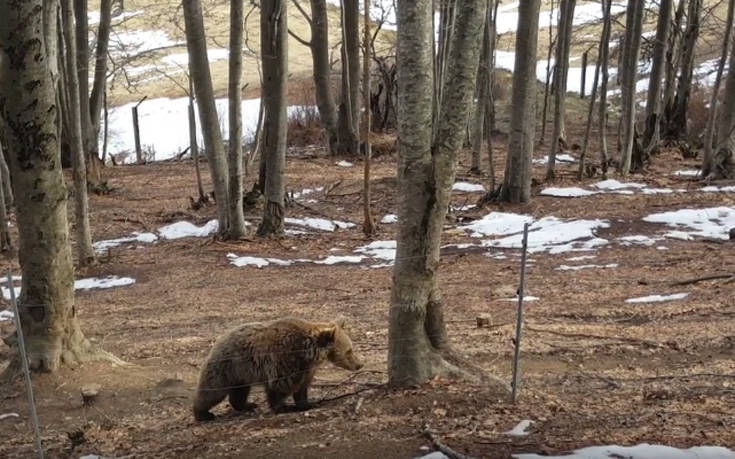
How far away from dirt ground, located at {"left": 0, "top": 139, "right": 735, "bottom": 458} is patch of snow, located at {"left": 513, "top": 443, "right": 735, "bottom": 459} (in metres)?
0.11

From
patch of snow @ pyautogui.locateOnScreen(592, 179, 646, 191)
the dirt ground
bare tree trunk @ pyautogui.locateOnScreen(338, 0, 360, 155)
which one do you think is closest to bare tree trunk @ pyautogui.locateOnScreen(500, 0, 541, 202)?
the dirt ground

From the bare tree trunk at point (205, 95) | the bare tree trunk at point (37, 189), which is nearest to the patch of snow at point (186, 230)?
the bare tree trunk at point (205, 95)

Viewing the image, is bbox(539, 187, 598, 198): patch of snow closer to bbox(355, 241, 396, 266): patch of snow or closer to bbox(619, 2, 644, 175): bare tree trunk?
bbox(619, 2, 644, 175): bare tree trunk

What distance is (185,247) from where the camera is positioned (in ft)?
44.6

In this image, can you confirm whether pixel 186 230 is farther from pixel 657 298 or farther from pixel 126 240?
pixel 657 298

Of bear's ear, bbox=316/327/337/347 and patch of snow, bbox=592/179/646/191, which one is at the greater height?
patch of snow, bbox=592/179/646/191

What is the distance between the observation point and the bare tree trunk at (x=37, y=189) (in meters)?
5.73

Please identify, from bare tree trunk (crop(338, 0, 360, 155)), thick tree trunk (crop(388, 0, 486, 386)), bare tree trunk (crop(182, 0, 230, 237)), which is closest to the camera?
thick tree trunk (crop(388, 0, 486, 386))

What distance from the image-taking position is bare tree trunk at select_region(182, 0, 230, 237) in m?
12.1

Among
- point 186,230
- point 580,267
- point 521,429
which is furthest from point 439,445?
point 186,230

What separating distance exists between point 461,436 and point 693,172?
16785 mm

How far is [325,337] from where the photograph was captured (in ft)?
17.7

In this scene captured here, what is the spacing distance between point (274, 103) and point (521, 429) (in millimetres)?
10146

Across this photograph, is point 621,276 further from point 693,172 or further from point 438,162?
point 693,172
